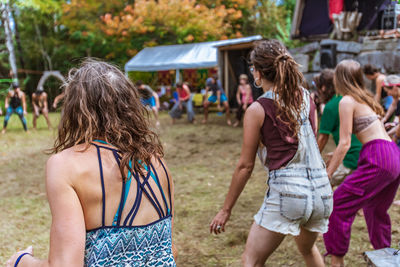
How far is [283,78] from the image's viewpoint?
2145 millimetres

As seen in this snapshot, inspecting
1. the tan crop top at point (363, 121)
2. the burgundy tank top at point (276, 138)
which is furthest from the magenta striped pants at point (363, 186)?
the burgundy tank top at point (276, 138)

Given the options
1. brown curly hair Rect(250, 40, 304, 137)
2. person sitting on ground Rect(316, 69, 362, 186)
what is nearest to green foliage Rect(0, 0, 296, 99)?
person sitting on ground Rect(316, 69, 362, 186)

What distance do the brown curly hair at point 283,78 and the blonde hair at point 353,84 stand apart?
0.87 metres

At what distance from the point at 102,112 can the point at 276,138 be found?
113cm

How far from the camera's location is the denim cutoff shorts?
212 cm

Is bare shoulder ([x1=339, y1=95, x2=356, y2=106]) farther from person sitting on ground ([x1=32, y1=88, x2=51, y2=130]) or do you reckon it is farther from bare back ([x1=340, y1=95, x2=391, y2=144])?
person sitting on ground ([x1=32, y1=88, x2=51, y2=130])

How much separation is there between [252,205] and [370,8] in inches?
408

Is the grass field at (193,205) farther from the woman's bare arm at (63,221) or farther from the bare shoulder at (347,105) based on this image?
the bare shoulder at (347,105)

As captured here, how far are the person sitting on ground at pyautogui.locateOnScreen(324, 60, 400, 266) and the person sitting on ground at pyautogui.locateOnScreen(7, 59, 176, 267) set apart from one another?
1.77 meters

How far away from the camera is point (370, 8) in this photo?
1257 cm

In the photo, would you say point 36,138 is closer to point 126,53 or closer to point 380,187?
point 380,187

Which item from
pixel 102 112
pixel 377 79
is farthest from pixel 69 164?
pixel 377 79

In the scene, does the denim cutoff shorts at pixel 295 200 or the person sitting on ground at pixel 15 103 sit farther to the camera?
the person sitting on ground at pixel 15 103

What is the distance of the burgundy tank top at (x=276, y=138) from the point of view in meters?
2.15
